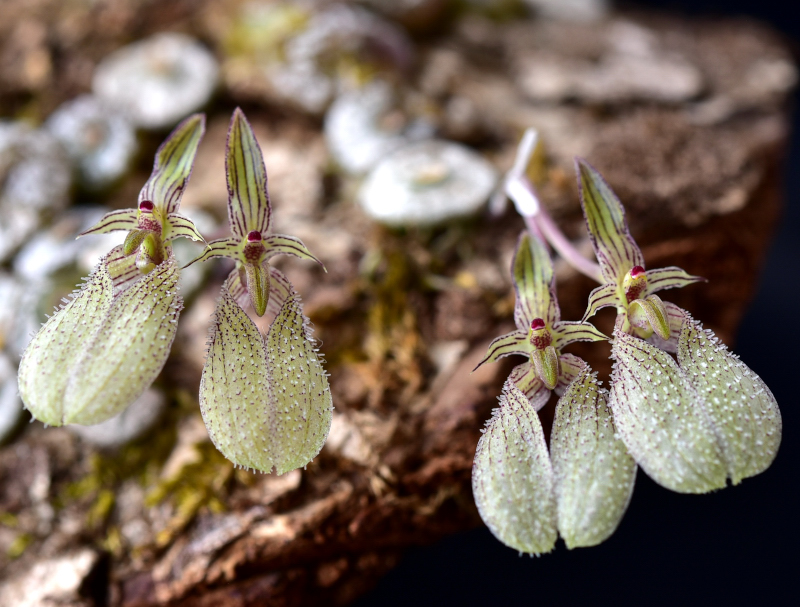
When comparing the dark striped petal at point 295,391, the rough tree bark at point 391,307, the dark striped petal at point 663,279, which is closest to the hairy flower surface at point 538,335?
the dark striped petal at point 663,279

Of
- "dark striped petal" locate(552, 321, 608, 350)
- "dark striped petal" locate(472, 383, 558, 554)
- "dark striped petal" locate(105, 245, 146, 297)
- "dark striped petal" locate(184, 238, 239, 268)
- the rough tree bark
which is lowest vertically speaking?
the rough tree bark

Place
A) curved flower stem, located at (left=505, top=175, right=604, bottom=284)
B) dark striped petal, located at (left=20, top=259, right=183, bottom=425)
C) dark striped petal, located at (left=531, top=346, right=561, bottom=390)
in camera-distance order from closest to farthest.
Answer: dark striped petal, located at (left=20, top=259, right=183, bottom=425) → dark striped petal, located at (left=531, top=346, right=561, bottom=390) → curved flower stem, located at (left=505, top=175, right=604, bottom=284)

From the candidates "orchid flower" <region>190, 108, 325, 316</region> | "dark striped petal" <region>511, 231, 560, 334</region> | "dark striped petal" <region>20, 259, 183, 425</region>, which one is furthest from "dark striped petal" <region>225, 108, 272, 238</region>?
"dark striped petal" <region>511, 231, 560, 334</region>

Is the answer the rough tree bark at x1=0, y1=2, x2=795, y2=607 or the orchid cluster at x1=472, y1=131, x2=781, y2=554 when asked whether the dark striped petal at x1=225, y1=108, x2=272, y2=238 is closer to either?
the orchid cluster at x1=472, y1=131, x2=781, y2=554

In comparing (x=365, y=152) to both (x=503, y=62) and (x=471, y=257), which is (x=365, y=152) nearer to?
(x=471, y=257)

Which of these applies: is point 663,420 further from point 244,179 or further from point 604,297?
point 244,179

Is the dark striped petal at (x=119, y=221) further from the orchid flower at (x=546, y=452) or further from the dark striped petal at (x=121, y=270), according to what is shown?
the orchid flower at (x=546, y=452)
